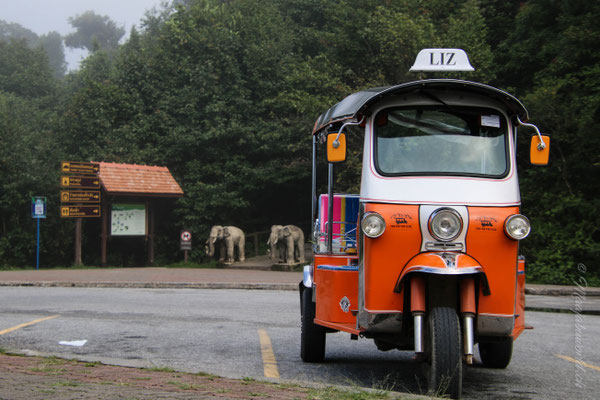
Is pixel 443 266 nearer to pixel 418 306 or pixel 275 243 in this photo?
pixel 418 306

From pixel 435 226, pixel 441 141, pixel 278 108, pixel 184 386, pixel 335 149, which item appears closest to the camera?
pixel 184 386

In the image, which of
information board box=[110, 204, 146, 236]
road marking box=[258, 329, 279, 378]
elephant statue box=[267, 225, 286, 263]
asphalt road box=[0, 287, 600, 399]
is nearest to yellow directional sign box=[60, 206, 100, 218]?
information board box=[110, 204, 146, 236]

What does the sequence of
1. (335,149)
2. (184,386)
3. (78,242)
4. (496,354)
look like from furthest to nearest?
(78,242) < (496,354) < (335,149) < (184,386)

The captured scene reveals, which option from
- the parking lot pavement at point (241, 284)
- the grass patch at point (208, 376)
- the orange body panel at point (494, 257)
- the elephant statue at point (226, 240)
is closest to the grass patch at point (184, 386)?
the grass patch at point (208, 376)

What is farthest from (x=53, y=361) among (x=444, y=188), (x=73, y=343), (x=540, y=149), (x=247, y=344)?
(x=540, y=149)

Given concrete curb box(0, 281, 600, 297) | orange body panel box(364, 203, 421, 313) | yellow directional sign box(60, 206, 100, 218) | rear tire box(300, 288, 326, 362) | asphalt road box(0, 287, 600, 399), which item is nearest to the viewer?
orange body panel box(364, 203, 421, 313)

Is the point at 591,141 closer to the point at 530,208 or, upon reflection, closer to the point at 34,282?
the point at 530,208

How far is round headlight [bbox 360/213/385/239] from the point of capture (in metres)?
6.23

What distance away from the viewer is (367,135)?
686 centimetres

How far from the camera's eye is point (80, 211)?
27.0 metres

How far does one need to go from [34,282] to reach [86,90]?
2069 centimetres

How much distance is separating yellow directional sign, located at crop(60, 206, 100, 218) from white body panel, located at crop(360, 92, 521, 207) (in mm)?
21695

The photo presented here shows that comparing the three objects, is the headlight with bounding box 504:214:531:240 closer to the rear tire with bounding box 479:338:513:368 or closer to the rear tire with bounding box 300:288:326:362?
the rear tire with bounding box 479:338:513:368

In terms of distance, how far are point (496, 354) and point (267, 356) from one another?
2.43 m
